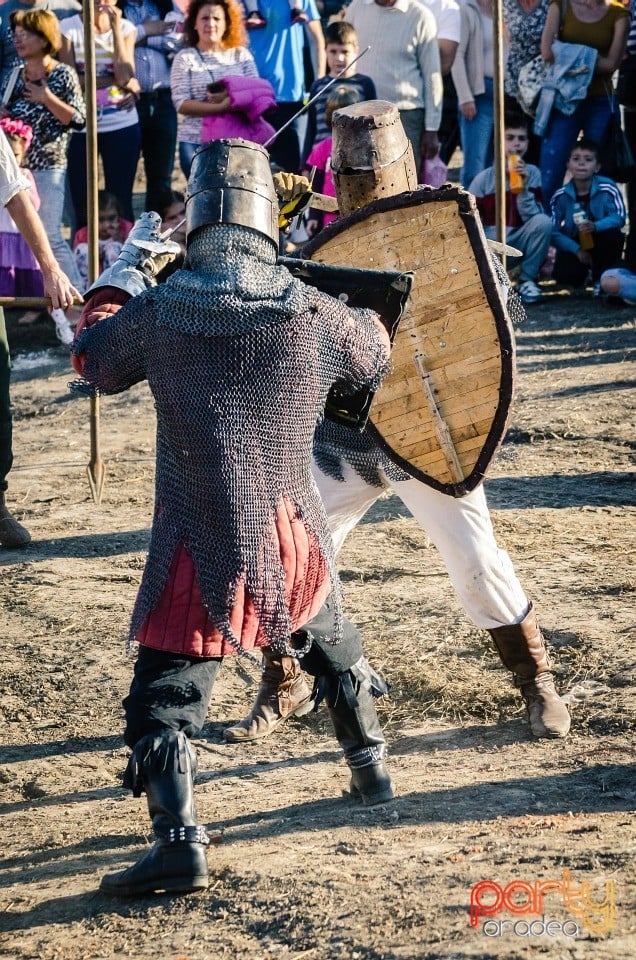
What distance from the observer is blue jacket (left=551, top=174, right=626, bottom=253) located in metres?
9.16

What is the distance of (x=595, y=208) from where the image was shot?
9.20 meters

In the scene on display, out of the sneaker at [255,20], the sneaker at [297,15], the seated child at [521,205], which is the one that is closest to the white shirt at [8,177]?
the sneaker at [255,20]

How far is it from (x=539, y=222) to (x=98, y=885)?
279 inches

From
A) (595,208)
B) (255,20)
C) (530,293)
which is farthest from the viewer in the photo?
(530,293)

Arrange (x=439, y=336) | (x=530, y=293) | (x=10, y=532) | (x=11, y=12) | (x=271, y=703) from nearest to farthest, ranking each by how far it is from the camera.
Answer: (x=439, y=336) → (x=271, y=703) → (x=10, y=532) → (x=11, y=12) → (x=530, y=293)

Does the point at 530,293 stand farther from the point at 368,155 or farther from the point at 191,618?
the point at 191,618

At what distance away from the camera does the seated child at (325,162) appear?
5.07 m

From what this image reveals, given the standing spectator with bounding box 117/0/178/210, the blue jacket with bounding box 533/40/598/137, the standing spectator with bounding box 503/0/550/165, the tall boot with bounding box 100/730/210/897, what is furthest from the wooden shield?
the standing spectator with bounding box 503/0/550/165

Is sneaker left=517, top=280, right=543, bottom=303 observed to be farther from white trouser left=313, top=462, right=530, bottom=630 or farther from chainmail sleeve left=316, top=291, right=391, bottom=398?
chainmail sleeve left=316, top=291, right=391, bottom=398

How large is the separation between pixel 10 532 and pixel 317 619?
8.84ft

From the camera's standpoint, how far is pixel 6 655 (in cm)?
451

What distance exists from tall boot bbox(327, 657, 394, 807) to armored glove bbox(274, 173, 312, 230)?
1.34 meters

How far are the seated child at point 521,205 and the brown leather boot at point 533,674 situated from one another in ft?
19.0

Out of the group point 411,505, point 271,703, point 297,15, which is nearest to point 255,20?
point 297,15
